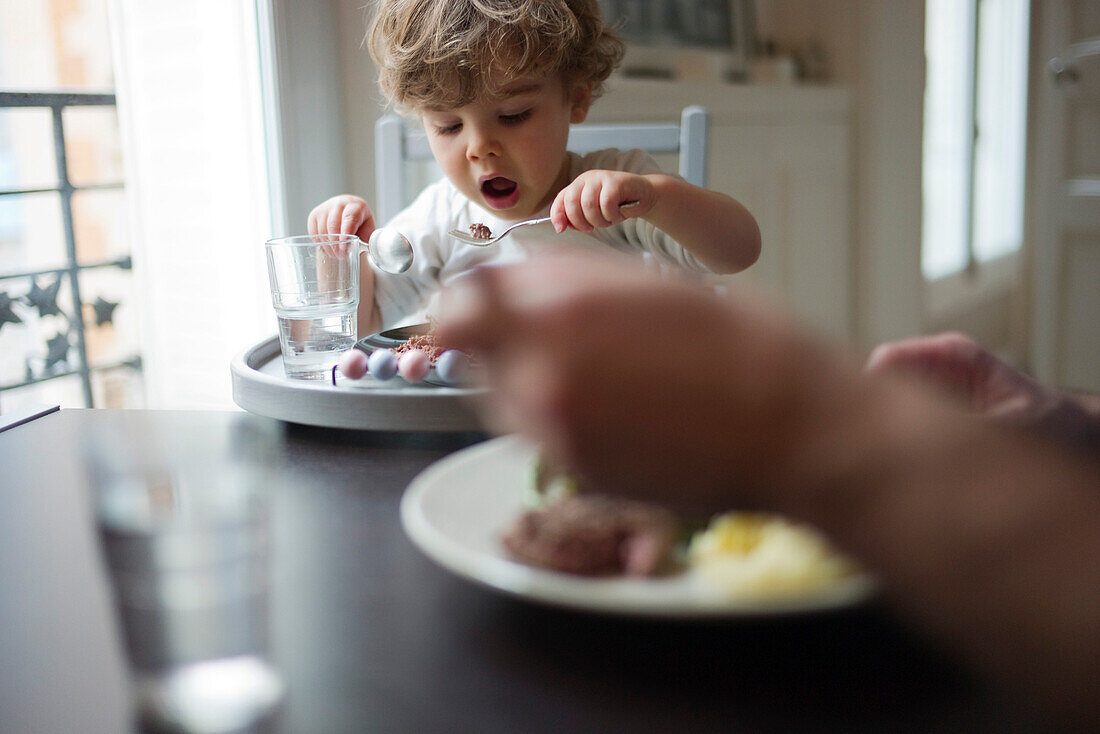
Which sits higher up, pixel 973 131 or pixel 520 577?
pixel 973 131

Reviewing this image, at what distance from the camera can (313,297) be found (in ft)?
2.52

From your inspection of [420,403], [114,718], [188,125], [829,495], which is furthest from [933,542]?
[188,125]

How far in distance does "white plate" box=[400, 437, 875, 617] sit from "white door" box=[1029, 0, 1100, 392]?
10.8 ft

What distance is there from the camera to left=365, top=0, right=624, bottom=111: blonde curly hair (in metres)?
1.12

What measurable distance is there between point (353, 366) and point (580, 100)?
79 centimetres

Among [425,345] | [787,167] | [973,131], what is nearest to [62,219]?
[425,345]

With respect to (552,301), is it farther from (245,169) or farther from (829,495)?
(245,169)

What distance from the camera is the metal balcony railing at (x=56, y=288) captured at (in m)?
1.73

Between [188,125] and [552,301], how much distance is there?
69.6 inches

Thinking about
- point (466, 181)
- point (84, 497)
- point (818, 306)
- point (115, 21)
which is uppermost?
point (115, 21)

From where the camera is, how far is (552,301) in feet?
0.71

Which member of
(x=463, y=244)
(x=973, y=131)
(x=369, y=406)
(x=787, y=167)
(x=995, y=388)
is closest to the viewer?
(x=995, y=388)

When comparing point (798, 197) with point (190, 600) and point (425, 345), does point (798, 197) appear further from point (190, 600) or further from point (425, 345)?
point (190, 600)

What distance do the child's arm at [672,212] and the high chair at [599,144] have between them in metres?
0.14
